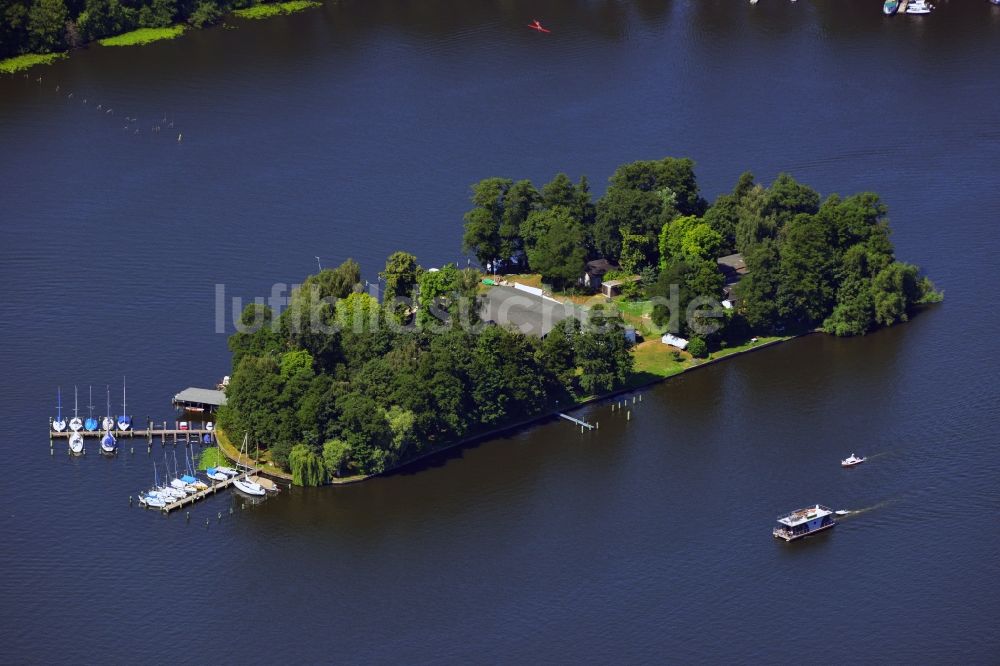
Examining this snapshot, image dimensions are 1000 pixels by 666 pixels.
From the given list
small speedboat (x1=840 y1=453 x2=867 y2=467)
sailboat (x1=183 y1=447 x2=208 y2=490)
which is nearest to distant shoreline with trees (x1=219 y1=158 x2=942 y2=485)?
sailboat (x1=183 y1=447 x2=208 y2=490)

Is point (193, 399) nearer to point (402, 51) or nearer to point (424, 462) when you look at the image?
point (424, 462)

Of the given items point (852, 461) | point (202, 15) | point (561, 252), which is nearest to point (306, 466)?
point (561, 252)

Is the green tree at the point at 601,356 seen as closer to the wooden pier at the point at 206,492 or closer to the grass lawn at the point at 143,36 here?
the wooden pier at the point at 206,492

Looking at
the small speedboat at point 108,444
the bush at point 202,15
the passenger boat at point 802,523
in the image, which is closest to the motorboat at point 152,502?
the small speedboat at point 108,444

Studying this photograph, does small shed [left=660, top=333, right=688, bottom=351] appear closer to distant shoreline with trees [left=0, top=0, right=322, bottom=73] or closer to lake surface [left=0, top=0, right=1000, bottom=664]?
lake surface [left=0, top=0, right=1000, bottom=664]

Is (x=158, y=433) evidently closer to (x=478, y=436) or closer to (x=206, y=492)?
(x=206, y=492)

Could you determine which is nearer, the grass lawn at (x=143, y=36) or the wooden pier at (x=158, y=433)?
the wooden pier at (x=158, y=433)
